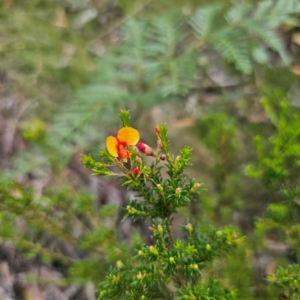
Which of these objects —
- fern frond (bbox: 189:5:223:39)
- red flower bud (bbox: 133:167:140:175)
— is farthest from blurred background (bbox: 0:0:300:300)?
red flower bud (bbox: 133:167:140:175)

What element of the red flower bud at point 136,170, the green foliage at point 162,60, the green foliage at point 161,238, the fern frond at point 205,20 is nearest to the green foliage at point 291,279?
the green foliage at point 161,238

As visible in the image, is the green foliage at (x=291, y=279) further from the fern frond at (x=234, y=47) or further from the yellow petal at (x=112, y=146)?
the fern frond at (x=234, y=47)

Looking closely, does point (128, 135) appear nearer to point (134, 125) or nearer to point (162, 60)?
point (162, 60)

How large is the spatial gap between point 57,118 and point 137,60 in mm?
543

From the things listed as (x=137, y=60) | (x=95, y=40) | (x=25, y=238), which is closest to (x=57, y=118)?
(x=137, y=60)

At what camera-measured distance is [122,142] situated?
89 centimetres

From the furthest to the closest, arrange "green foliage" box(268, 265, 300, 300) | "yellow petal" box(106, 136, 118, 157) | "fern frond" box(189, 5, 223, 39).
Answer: "fern frond" box(189, 5, 223, 39), "green foliage" box(268, 265, 300, 300), "yellow petal" box(106, 136, 118, 157)

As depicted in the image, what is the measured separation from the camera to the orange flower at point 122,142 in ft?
2.90

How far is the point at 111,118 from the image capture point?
6.91 feet

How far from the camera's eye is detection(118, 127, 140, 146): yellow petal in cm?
88

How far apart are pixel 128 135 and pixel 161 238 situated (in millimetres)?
279

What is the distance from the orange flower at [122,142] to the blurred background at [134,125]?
55 centimetres

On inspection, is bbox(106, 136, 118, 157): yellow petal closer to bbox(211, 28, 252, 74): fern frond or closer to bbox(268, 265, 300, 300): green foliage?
bbox(268, 265, 300, 300): green foliage

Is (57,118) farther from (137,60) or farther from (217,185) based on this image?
(217,185)
